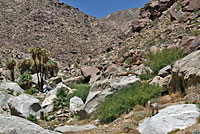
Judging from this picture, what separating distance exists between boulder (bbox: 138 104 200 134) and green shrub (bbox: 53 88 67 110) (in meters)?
13.8

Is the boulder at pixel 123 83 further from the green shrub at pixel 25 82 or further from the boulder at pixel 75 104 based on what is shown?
the green shrub at pixel 25 82

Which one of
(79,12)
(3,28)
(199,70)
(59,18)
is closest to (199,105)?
(199,70)

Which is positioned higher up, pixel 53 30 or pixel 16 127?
pixel 53 30

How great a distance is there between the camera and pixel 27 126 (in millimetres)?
4965

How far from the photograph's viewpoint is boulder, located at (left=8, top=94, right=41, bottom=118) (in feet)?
58.1

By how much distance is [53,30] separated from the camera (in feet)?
267

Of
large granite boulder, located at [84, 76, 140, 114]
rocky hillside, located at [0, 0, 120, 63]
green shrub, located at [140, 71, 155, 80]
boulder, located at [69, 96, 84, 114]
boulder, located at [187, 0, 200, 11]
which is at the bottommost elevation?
boulder, located at [69, 96, 84, 114]

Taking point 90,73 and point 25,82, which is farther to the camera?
point 25,82

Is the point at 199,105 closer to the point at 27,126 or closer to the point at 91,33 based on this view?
the point at 27,126

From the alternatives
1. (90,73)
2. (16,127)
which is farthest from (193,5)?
(16,127)

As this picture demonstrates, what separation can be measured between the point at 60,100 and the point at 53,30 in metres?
61.9

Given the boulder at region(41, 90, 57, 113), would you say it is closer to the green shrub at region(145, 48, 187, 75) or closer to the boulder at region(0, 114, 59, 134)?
the green shrub at region(145, 48, 187, 75)

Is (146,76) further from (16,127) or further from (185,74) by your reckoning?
(16,127)

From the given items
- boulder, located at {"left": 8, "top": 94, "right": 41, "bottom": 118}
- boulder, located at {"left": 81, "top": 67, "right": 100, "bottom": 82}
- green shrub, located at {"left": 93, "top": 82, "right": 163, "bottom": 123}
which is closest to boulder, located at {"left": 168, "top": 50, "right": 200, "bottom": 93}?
green shrub, located at {"left": 93, "top": 82, "right": 163, "bottom": 123}
